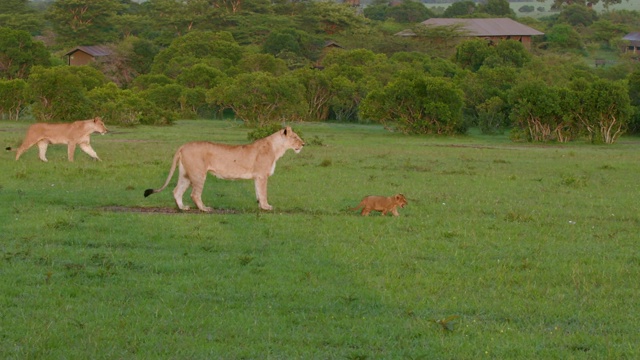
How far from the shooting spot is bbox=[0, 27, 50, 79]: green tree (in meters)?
51.7

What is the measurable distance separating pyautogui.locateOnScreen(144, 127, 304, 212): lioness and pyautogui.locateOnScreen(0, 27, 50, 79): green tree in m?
41.4

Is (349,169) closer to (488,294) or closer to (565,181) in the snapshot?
(565,181)

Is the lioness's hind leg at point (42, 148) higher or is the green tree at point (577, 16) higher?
the lioness's hind leg at point (42, 148)

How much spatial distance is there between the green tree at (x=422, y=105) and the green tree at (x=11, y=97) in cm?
1403

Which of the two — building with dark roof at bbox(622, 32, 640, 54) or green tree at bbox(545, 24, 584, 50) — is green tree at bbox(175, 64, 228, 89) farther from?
building with dark roof at bbox(622, 32, 640, 54)

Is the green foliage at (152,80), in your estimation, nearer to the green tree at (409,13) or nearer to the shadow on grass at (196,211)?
the shadow on grass at (196,211)

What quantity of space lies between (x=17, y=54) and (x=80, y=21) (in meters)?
25.6

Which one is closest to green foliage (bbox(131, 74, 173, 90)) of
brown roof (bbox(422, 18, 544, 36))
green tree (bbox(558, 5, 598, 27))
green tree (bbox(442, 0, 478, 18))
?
brown roof (bbox(422, 18, 544, 36))

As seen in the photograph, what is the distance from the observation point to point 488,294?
27.8ft

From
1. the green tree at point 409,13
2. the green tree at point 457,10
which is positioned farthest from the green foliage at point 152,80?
the green tree at point 457,10

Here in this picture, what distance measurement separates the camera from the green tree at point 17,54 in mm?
51719

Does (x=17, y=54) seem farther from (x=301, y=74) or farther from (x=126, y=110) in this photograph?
(x=126, y=110)

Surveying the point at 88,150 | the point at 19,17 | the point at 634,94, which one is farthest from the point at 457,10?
the point at 88,150

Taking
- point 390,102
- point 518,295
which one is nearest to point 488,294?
point 518,295
